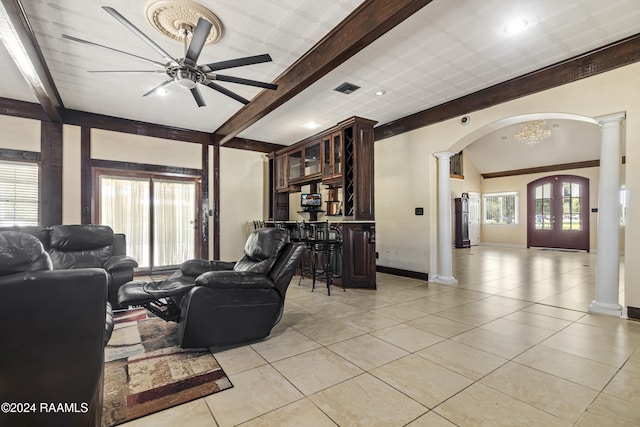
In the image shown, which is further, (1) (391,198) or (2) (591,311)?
(1) (391,198)

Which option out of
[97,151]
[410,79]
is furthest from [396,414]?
[97,151]

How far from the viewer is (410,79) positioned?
13.3 ft

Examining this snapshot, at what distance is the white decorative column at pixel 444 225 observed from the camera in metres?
5.07

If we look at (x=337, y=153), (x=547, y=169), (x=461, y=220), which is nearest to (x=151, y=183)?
(x=337, y=153)

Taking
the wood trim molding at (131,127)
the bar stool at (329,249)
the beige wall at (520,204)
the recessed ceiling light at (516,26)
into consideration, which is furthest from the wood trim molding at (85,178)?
the beige wall at (520,204)

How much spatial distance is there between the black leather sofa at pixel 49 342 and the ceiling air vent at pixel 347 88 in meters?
3.80

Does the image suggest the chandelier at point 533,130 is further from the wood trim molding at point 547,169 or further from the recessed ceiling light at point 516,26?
the recessed ceiling light at point 516,26

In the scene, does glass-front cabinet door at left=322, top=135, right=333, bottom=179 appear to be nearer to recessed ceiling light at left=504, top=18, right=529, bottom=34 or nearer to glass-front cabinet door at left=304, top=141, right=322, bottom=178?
glass-front cabinet door at left=304, top=141, right=322, bottom=178

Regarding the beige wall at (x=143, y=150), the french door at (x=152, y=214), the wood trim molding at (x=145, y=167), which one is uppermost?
the beige wall at (x=143, y=150)

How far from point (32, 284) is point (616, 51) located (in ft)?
17.2

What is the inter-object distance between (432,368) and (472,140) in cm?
401

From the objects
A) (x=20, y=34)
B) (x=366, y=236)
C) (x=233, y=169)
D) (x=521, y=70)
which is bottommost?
(x=366, y=236)

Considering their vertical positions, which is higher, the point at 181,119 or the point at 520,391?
the point at 181,119

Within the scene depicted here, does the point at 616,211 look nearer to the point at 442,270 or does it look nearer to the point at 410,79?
the point at 442,270
